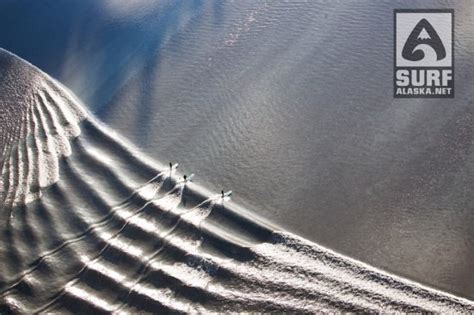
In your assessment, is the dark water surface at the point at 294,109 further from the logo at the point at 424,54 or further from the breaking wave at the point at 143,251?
the breaking wave at the point at 143,251

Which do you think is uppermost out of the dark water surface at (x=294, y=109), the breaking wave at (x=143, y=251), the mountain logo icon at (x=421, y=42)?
the mountain logo icon at (x=421, y=42)

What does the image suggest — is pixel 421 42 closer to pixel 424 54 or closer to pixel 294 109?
pixel 424 54

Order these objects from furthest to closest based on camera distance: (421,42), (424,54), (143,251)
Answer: (421,42) → (424,54) → (143,251)

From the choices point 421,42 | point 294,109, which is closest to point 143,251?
point 294,109

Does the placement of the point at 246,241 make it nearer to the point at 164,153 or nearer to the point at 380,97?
the point at 164,153

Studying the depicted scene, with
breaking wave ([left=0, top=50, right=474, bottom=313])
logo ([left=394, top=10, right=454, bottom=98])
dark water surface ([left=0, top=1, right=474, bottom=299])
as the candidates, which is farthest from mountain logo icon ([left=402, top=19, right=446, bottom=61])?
breaking wave ([left=0, top=50, right=474, bottom=313])

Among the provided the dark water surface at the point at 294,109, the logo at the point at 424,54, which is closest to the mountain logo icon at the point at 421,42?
the logo at the point at 424,54

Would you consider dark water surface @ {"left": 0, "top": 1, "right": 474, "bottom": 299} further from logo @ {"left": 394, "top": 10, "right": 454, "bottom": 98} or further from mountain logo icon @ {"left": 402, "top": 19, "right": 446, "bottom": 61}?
mountain logo icon @ {"left": 402, "top": 19, "right": 446, "bottom": 61}

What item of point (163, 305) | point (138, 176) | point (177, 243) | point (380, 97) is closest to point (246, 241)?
point (177, 243)
